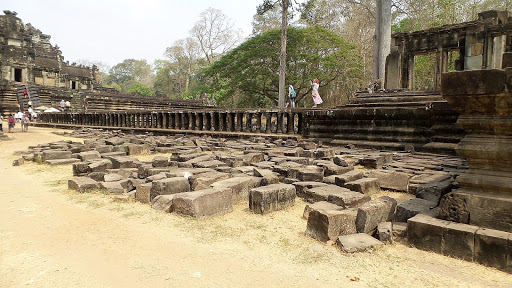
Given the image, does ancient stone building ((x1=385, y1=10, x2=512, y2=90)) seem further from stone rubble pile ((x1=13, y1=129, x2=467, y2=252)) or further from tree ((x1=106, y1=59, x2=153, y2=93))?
tree ((x1=106, y1=59, x2=153, y2=93))

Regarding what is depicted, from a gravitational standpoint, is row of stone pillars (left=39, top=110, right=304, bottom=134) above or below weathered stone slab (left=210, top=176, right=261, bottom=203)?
above

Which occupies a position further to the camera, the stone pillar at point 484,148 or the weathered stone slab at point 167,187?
the weathered stone slab at point 167,187

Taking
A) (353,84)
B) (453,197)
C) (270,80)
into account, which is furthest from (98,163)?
(353,84)

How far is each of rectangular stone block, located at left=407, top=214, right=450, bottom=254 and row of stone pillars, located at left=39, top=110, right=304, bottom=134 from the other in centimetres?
656

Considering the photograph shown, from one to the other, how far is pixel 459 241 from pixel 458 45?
12.2m

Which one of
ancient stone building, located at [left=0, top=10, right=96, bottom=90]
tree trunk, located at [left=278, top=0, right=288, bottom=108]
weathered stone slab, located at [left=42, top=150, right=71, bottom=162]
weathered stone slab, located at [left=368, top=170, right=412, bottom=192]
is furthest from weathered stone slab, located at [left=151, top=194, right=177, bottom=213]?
ancient stone building, located at [left=0, top=10, right=96, bottom=90]

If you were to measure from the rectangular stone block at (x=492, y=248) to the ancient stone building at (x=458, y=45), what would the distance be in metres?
8.59

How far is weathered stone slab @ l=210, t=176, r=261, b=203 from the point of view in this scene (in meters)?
3.12

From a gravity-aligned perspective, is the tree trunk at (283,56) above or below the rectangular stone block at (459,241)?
above

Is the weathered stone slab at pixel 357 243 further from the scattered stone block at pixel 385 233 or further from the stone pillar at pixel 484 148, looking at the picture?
the stone pillar at pixel 484 148

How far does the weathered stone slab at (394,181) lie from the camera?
3496mm

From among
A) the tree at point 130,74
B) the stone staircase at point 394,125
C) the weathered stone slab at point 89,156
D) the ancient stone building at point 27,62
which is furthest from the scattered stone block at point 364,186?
the tree at point 130,74

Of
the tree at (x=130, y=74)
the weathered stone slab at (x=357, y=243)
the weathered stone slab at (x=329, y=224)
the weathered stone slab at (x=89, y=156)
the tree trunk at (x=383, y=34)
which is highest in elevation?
the tree at (x=130, y=74)

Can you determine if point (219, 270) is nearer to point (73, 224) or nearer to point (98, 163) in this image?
point (73, 224)
